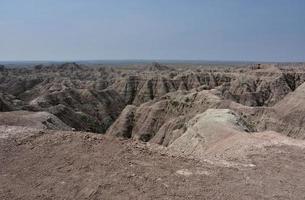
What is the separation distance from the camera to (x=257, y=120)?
3781 cm

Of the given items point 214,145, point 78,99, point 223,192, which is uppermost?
point 223,192

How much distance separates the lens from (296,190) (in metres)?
10.9

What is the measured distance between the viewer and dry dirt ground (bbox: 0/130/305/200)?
9.62 metres

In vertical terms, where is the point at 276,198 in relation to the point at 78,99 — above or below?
above

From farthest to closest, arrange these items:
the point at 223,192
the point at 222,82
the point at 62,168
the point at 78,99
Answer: the point at 222,82 → the point at 78,99 → the point at 62,168 → the point at 223,192

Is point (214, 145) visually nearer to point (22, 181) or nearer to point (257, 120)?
point (22, 181)

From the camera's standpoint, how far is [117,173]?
10445 millimetres

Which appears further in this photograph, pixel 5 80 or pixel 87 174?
pixel 5 80

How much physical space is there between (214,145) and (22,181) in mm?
11475

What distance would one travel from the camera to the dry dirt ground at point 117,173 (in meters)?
9.62

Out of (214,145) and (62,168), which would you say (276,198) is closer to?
(62,168)

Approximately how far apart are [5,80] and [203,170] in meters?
93.8

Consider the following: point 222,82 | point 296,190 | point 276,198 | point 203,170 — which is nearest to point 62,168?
point 203,170

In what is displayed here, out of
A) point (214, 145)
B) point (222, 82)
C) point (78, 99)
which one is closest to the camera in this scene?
point (214, 145)
